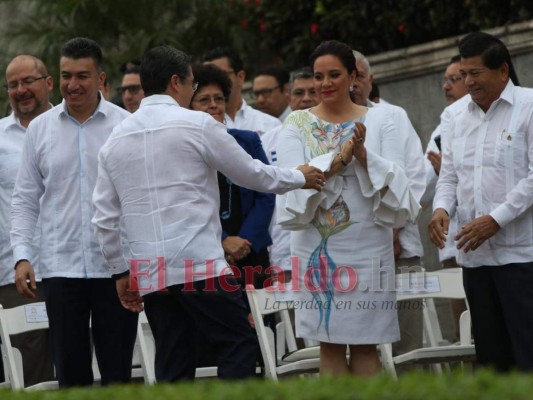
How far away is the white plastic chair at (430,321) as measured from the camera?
27.7 ft

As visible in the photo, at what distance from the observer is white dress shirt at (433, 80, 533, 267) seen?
7.76 meters

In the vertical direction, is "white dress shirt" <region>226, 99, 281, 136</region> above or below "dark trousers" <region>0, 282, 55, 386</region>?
above

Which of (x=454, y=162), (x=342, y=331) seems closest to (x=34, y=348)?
(x=342, y=331)

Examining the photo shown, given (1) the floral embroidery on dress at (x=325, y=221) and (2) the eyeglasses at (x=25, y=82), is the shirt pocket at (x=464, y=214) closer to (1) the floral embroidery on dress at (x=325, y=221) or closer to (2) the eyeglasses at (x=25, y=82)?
(1) the floral embroidery on dress at (x=325, y=221)

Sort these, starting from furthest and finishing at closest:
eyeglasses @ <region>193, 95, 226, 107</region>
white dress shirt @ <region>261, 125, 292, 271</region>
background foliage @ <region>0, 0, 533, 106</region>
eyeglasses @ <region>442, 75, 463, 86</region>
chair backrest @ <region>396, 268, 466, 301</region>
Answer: background foliage @ <region>0, 0, 533, 106</region>, eyeglasses @ <region>442, 75, 463, 86</region>, white dress shirt @ <region>261, 125, 292, 271</region>, chair backrest @ <region>396, 268, 466, 301</region>, eyeglasses @ <region>193, 95, 226, 107</region>

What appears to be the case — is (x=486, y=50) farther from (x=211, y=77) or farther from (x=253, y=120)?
(x=253, y=120)

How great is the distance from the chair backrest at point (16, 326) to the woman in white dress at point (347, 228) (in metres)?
1.58

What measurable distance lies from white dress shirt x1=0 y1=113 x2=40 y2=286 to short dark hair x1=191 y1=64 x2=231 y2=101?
134cm

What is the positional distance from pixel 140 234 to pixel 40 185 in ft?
4.01

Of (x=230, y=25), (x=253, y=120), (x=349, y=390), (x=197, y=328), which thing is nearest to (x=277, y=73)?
(x=253, y=120)

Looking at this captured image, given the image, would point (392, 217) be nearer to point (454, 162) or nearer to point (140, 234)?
point (454, 162)

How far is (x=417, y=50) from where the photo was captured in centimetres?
1220

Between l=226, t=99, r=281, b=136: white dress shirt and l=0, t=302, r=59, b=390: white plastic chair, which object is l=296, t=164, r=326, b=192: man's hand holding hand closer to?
l=0, t=302, r=59, b=390: white plastic chair

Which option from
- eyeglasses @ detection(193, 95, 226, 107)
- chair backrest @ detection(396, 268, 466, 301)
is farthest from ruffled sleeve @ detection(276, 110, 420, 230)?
chair backrest @ detection(396, 268, 466, 301)
